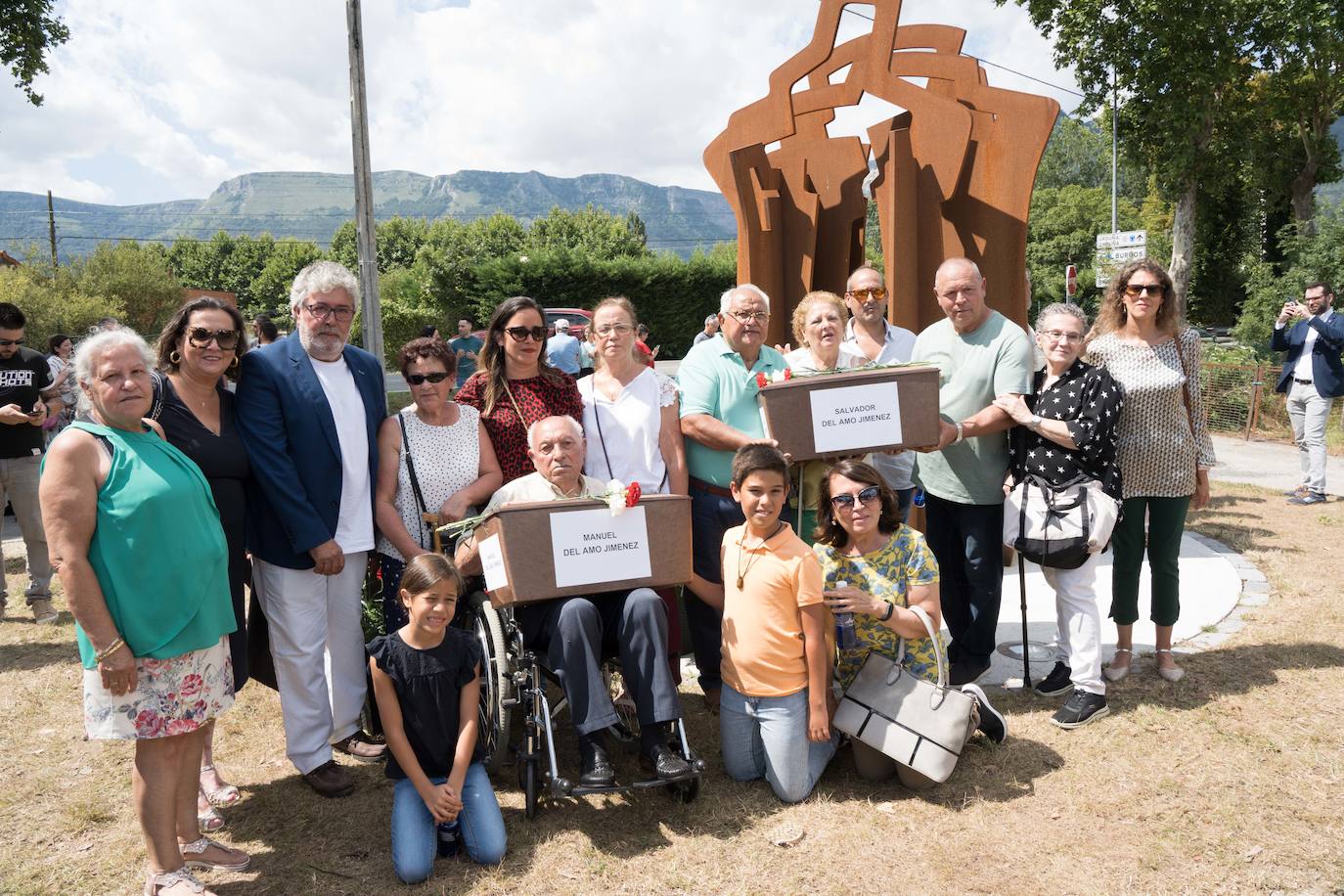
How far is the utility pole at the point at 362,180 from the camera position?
9.26 meters

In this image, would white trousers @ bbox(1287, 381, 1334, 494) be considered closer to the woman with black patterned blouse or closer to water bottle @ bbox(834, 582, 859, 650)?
the woman with black patterned blouse

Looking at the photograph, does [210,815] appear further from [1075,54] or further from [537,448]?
[1075,54]

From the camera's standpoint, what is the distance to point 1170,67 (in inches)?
829

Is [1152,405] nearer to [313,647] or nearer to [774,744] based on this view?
[774,744]

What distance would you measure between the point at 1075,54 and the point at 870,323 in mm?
21548

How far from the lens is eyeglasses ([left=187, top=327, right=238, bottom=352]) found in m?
2.99

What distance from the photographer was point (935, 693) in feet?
10.7

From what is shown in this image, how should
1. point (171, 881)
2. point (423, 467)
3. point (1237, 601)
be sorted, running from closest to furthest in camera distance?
point (171, 881)
point (423, 467)
point (1237, 601)

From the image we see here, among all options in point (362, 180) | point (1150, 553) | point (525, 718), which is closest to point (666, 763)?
point (525, 718)

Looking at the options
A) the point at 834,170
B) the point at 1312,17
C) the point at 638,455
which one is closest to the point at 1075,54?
the point at 1312,17

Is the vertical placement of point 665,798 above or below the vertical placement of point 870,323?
below

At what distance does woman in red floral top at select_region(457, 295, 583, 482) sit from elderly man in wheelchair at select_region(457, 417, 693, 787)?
0.38 metres

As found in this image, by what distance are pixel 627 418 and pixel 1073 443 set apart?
1839 millimetres

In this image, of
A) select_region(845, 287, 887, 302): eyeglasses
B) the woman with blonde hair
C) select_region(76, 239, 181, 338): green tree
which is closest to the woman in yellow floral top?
the woman with blonde hair
